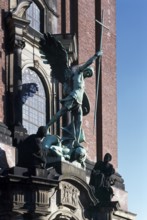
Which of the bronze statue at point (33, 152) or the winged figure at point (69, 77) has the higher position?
the winged figure at point (69, 77)

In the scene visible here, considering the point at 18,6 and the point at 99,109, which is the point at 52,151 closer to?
the point at 18,6

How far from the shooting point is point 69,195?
22.8 meters

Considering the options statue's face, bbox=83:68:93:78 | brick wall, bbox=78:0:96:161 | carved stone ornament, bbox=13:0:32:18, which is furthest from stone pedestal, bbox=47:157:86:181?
brick wall, bbox=78:0:96:161

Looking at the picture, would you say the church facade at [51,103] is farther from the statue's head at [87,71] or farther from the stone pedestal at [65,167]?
the statue's head at [87,71]

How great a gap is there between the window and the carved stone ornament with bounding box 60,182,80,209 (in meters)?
6.36

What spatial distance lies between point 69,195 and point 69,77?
3794 mm

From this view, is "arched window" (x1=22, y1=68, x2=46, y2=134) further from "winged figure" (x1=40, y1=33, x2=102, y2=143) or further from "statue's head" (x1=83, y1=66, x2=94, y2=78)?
"statue's head" (x1=83, y1=66, x2=94, y2=78)

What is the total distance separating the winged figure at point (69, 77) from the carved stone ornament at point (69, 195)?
1893mm

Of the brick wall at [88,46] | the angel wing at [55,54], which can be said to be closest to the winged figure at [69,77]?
the angel wing at [55,54]

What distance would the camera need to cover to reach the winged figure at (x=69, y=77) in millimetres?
24344

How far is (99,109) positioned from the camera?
2945 centimetres

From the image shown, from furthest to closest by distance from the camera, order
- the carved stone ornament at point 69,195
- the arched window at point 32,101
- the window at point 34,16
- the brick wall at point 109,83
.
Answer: the brick wall at point 109,83 → the window at point 34,16 → the arched window at point 32,101 → the carved stone ornament at point 69,195

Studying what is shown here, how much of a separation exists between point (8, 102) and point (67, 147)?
7.21ft

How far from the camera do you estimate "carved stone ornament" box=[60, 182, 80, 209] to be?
22500mm
